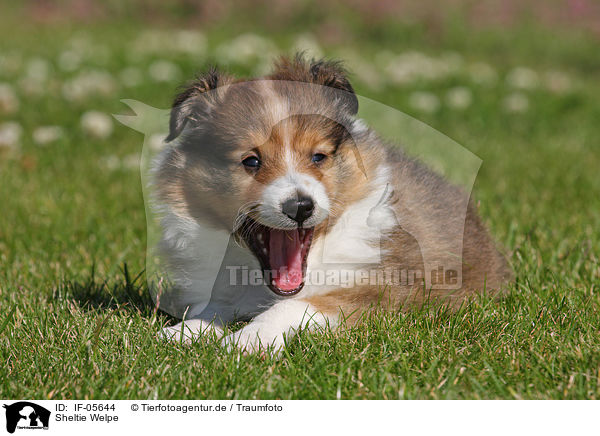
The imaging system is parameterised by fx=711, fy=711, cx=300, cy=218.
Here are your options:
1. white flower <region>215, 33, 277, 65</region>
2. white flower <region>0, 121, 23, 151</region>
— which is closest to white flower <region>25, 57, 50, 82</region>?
white flower <region>0, 121, 23, 151</region>

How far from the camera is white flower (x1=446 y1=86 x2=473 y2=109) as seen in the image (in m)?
7.24

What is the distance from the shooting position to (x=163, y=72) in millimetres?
7965

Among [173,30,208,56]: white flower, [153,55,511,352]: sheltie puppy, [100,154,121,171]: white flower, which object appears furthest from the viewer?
[173,30,208,56]: white flower

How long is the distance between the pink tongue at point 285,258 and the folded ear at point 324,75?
58cm

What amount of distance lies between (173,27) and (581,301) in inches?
474

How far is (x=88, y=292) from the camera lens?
3.38m

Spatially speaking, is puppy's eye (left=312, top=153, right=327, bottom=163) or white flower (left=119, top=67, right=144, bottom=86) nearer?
puppy's eye (left=312, top=153, right=327, bottom=163)

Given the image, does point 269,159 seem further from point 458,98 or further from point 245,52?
point 245,52

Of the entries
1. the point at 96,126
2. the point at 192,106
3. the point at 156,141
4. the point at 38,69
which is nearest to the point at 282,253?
the point at 192,106

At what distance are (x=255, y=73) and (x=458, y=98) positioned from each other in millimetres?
3459

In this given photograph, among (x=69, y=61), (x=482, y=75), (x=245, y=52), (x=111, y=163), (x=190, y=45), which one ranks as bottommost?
(x=111, y=163)
